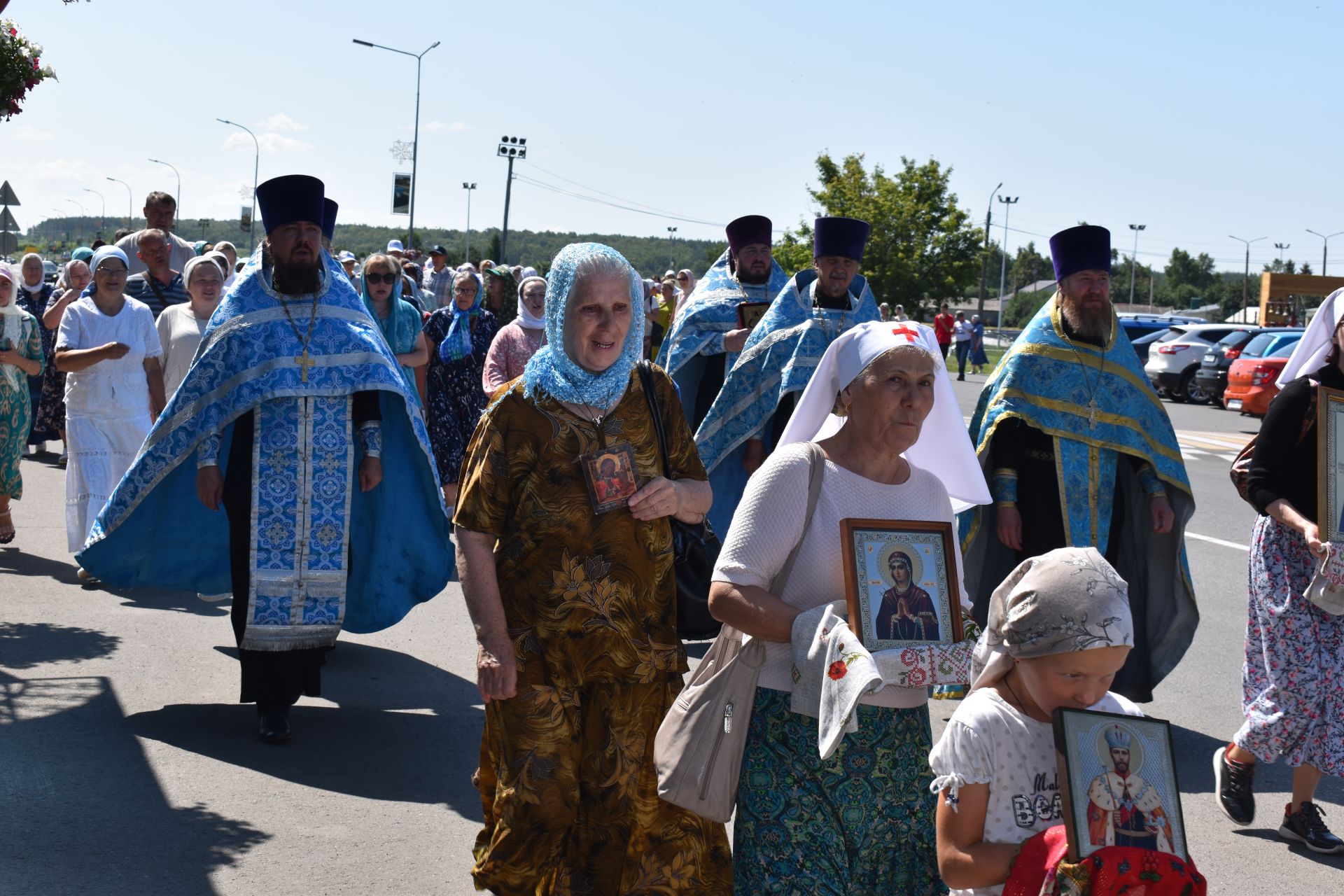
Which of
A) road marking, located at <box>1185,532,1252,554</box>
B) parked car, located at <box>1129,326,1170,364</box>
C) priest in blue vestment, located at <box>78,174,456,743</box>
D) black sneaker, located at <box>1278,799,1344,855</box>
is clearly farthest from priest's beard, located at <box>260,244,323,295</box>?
parked car, located at <box>1129,326,1170,364</box>

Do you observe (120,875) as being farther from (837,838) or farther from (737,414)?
(737,414)

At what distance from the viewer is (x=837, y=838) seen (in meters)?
3.67

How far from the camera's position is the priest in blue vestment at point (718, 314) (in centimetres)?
951

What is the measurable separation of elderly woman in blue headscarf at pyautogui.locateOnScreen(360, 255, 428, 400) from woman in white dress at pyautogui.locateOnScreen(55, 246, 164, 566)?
60.1 inches

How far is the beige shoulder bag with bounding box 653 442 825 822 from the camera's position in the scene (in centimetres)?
376

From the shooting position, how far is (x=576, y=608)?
418cm

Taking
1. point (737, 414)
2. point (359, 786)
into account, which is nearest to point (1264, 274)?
point (737, 414)

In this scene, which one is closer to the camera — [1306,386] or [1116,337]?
[1306,386]

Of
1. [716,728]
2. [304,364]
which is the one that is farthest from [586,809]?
[304,364]

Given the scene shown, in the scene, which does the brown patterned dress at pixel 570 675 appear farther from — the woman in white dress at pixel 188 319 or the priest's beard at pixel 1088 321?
the woman in white dress at pixel 188 319

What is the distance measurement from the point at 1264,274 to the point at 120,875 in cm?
4930

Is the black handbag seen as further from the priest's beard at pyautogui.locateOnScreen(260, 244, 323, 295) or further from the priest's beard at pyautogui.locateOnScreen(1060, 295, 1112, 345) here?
the priest's beard at pyautogui.locateOnScreen(1060, 295, 1112, 345)

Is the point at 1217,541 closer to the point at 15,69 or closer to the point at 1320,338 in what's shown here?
the point at 1320,338

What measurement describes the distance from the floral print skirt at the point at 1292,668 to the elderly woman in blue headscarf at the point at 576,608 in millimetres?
2522
